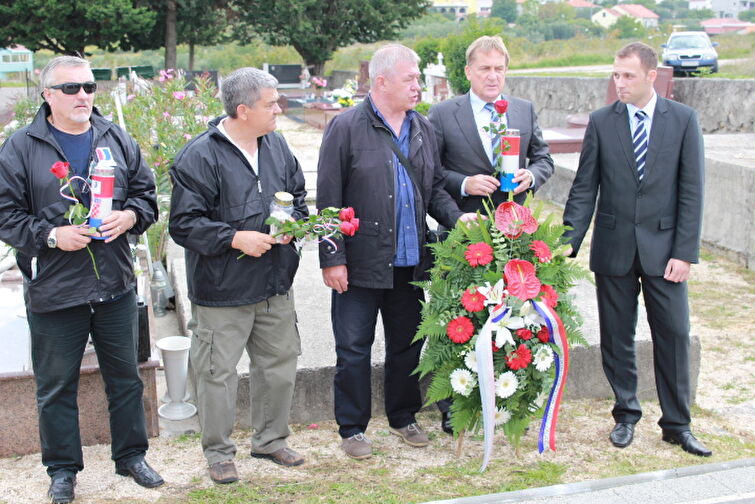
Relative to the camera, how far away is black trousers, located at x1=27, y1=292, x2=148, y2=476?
10.4 ft

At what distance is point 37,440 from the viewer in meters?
3.72

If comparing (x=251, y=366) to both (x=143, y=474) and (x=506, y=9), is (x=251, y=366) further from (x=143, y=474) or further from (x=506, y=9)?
(x=506, y=9)

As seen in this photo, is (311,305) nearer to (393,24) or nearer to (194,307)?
(194,307)

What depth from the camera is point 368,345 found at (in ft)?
12.3

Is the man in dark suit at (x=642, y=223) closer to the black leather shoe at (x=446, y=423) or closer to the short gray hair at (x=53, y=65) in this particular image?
the black leather shoe at (x=446, y=423)

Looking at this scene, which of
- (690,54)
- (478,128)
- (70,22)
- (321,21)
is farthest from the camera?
(321,21)

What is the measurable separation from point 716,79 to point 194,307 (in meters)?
13.2

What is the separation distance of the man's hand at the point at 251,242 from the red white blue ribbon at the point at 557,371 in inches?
44.6

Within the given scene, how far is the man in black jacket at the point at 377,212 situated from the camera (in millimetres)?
3535

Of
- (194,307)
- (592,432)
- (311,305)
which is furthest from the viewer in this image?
(311,305)

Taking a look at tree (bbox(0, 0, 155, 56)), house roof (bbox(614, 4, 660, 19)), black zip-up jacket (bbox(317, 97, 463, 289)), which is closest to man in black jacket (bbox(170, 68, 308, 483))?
black zip-up jacket (bbox(317, 97, 463, 289))

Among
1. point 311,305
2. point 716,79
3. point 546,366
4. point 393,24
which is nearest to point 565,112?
point 716,79

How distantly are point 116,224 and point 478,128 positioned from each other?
1.75 meters

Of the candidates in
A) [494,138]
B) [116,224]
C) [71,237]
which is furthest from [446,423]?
[71,237]
